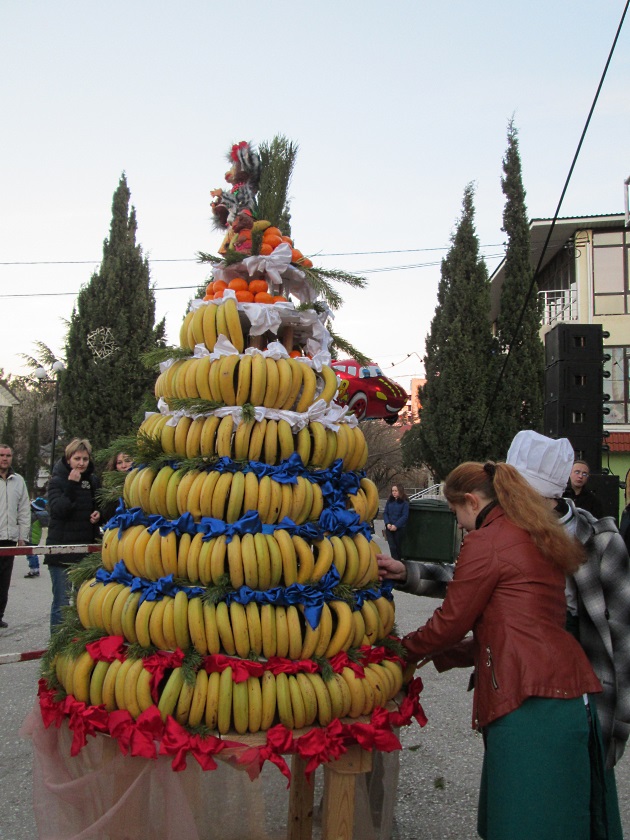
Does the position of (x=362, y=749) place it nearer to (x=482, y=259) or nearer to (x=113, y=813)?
(x=113, y=813)

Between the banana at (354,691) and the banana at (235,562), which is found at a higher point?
the banana at (235,562)

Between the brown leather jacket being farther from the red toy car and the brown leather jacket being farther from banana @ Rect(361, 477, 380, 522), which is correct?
the red toy car

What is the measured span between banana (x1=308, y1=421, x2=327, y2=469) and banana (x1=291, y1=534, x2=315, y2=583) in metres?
0.34

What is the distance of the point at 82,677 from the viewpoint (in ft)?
7.70

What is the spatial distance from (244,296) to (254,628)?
1377mm

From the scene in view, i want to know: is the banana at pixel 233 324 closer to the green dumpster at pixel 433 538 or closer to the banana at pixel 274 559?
the banana at pixel 274 559

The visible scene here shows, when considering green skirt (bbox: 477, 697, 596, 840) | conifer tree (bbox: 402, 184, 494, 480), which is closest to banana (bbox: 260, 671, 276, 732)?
green skirt (bbox: 477, 697, 596, 840)

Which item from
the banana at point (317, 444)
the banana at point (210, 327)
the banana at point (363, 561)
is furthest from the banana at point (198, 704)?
the banana at point (210, 327)

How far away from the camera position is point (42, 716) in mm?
2477

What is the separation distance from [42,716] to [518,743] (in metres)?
1.64

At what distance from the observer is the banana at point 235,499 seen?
2.39 meters

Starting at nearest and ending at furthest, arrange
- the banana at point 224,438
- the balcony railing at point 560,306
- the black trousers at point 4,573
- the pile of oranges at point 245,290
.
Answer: the banana at point 224,438, the pile of oranges at point 245,290, the black trousers at point 4,573, the balcony railing at point 560,306

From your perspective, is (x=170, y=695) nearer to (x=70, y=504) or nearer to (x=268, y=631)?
(x=268, y=631)

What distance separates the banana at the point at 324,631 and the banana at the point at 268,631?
15 cm
